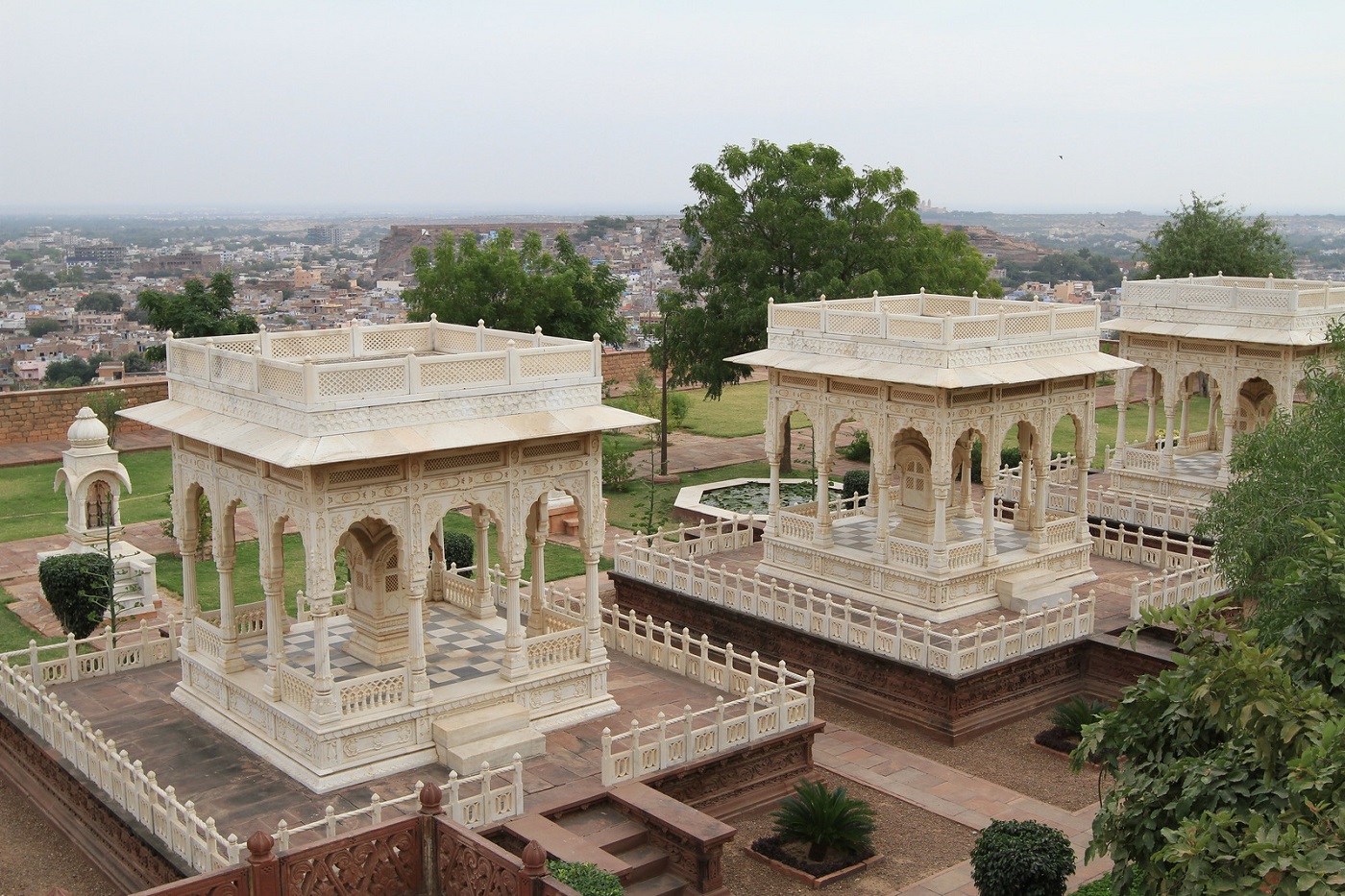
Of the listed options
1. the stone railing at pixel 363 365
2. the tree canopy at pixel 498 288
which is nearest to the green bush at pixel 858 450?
the tree canopy at pixel 498 288

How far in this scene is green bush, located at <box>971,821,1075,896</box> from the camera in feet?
36.1

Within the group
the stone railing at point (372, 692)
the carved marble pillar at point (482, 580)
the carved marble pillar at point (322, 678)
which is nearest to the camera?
the carved marble pillar at point (322, 678)

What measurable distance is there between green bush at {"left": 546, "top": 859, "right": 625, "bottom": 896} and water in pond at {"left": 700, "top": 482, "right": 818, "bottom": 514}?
1512 cm

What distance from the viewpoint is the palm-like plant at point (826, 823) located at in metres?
12.8

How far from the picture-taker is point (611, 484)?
94.4 ft

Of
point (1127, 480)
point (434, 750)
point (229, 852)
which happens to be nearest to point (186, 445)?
point (434, 750)

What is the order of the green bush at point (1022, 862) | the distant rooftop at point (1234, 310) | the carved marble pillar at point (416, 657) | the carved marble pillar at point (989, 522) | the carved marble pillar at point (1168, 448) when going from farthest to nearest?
the carved marble pillar at point (1168, 448)
the distant rooftop at point (1234, 310)
the carved marble pillar at point (989, 522)
the carved marble pillar at point (416, 657)
the green bush at point (1022, 862)

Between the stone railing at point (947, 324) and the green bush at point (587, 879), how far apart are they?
9290 mm

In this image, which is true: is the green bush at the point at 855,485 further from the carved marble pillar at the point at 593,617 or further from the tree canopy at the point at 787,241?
the carved marble pillar at the point at 593,617

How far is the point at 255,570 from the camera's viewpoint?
2223cm

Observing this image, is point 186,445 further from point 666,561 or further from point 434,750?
point 666,561

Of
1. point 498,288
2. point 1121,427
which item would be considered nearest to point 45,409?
point 498,288

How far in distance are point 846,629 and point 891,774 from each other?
2534 mm

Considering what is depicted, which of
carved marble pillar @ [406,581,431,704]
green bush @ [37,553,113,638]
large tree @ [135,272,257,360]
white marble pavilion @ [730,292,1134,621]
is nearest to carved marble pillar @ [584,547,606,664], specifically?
carved marble pillar @ [406,581,431,704]
